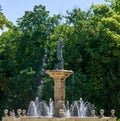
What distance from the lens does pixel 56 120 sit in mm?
19031

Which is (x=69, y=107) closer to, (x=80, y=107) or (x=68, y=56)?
(x=80, y=107)

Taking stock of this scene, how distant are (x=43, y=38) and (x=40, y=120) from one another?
19674mm

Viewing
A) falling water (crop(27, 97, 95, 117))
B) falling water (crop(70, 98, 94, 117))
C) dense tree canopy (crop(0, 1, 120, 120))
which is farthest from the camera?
dense tree canopy (crop(0, 1, 120, 120))

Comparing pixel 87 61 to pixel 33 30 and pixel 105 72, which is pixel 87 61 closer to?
pixel 105 72

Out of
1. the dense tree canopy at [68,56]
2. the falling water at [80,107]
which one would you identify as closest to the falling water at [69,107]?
the falling water at [80,107]

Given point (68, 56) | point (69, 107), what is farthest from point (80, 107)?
point (68, 56)

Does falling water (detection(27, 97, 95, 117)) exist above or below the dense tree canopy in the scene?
below

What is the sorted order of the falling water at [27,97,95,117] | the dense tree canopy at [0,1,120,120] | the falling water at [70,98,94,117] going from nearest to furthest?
1. the falling water at [70,98,94,117]
2. the falling water at [27,97,95,117]
3. the dense tree canopy at [0,1,120,120]

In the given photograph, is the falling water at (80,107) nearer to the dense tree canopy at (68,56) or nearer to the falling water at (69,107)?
the falling water at (69,107)

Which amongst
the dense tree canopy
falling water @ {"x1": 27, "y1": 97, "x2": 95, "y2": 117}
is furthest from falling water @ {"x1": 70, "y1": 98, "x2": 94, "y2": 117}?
the dense tree canopy

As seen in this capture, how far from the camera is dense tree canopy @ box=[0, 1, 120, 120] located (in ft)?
113

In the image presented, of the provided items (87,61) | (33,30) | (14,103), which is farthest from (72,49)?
(14,103)

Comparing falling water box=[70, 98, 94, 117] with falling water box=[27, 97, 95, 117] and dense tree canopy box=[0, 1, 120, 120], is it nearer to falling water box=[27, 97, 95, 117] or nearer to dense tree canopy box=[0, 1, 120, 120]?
falling water box=[27, 97, 95, 117]

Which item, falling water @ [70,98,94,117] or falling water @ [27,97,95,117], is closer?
falling water @ [70,98,94,117]
